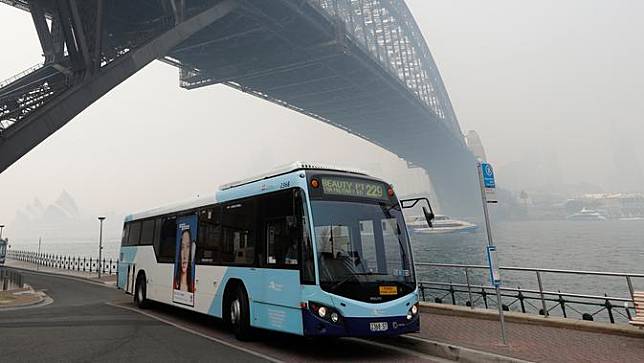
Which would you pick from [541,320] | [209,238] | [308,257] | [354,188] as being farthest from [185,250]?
[541,320]

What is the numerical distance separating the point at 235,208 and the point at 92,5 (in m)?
16.3

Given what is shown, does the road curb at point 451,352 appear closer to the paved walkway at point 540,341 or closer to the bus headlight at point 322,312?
the paved walkway at point 540,341

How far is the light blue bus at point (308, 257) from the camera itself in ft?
21.3

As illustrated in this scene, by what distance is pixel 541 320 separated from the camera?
8.30 meters

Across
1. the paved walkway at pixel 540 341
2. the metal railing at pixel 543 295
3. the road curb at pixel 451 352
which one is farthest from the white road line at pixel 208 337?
the metal railing at pixel 543 295

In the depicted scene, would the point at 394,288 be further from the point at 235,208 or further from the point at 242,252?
Result: the point at 235,208

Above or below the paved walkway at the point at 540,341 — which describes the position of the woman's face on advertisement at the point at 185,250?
above

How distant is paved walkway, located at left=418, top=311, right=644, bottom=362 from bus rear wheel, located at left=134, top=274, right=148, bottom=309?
8173 mm

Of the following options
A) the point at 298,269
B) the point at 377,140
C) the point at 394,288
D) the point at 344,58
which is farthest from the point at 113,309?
the point at 377,140

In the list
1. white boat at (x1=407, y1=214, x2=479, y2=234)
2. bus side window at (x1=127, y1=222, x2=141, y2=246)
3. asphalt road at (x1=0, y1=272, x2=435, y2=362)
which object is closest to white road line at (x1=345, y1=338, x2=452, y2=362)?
asphalt road at (x1=0, y1=272, x2=435, y2=362)

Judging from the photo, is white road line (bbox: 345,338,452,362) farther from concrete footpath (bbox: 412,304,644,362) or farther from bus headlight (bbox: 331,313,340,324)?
bus headlight (bbox: 331,313,340,324)

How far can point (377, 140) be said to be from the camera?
8412 cm

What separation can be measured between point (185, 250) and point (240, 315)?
9.81 feet

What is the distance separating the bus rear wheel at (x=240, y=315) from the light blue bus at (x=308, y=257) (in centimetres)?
2
